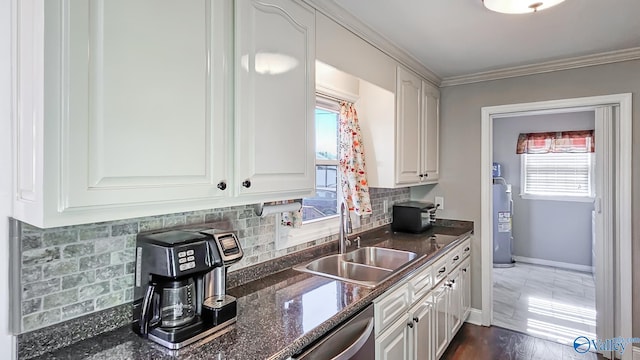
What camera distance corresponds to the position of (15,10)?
2.94 ft

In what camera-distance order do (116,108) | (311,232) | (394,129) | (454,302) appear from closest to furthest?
(116,108) → (311,232) → (394,129) → (454,302)

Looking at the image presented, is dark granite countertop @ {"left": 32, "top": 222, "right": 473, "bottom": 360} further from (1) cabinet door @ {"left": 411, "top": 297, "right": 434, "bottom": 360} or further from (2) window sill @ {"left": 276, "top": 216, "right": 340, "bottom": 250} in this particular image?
(1) cabinet door @ {"left": 411, "top": 297, "right": 434, "bottom": 360}

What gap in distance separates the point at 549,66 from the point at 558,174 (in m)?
2.66

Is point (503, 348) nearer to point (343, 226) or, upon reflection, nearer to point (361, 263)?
point (361, 263)

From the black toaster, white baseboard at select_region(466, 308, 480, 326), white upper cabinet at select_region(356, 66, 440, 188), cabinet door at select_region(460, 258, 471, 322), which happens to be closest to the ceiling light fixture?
white upper cabinet at select_region(356, 66, 440, 188)

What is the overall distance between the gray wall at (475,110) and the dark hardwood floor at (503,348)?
324mm

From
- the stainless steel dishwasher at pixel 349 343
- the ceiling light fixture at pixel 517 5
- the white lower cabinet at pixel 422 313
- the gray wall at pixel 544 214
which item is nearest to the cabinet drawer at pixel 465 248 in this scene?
the white lower cabinet at pixel 422 313

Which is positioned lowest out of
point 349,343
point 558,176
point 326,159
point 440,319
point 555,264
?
point 555,264

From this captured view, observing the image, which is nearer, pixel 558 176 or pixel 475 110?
pixel 475 110

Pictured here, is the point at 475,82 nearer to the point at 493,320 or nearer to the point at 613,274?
the point at 613,274

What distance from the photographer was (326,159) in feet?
8.31

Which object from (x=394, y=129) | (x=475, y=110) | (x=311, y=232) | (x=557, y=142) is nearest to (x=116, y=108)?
(x=311, y=232)

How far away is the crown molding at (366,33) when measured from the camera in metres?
1.73

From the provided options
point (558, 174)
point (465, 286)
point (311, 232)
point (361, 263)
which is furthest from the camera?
point (558, 174)
